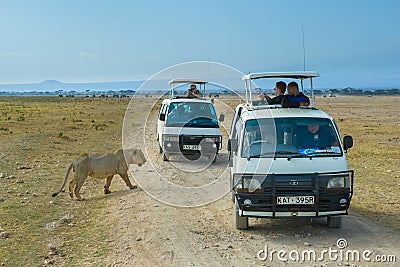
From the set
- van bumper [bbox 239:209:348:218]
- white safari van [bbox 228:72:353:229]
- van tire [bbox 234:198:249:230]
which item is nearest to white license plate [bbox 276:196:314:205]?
white safari van [bbox 228:72:353:229]

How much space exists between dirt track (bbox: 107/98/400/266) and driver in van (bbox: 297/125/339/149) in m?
1.30

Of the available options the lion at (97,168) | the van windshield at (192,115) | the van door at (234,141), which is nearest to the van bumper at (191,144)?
the van windshield at (192,115)

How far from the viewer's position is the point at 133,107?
12664mm

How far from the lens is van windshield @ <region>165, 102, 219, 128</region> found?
15.5 m

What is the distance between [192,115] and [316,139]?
26.4 ft

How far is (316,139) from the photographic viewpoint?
26.6 ft

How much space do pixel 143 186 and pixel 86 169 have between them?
1.46 m

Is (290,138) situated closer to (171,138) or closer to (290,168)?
(290,168)

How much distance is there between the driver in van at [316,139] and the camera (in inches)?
315

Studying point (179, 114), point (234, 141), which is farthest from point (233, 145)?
point (179, 114)

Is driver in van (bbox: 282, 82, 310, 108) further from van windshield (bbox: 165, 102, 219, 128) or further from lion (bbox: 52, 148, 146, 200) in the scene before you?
van windshield (bbox: 165, 102, 219, 128)

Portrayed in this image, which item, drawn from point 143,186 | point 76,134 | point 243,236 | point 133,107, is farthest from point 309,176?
point 76,134

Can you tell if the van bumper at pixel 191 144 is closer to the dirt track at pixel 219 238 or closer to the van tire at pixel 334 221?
the dirt track at pixel 219 238

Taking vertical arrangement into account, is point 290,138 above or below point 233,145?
above
